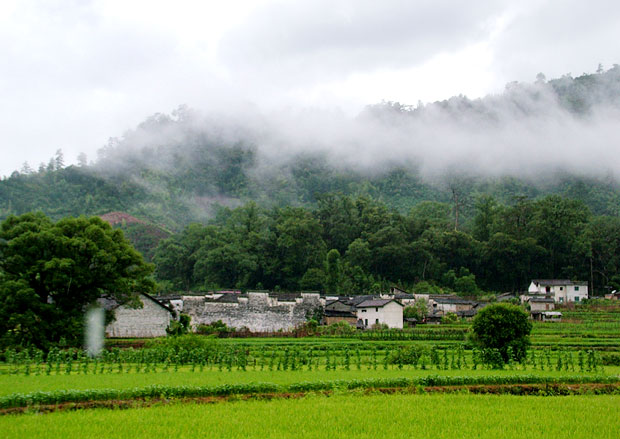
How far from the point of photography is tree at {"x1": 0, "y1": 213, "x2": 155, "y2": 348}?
27.9m

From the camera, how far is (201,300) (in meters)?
46.3

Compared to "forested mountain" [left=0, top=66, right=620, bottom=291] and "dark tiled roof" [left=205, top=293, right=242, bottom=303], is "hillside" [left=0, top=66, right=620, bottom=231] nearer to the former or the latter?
"forested mountain" [left=0, top=66, right=620, bottom=291]

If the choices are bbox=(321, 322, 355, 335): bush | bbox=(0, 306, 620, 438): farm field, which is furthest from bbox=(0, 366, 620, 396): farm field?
bbox=(321, 322, 355, 335): bush

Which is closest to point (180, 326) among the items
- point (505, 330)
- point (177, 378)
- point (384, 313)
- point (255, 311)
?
point (255, 311)

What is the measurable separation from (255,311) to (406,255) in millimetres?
28686

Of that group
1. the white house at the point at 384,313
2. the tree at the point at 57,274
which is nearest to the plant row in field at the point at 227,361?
the tree at the point at 57,274

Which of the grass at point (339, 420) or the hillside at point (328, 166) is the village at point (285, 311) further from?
the hillside at point (328, 166)

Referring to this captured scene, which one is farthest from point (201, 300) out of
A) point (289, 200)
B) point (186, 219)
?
point (289, 200)

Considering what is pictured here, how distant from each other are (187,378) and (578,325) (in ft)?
125

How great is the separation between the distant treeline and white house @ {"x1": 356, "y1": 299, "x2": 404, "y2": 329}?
1658 centimetres

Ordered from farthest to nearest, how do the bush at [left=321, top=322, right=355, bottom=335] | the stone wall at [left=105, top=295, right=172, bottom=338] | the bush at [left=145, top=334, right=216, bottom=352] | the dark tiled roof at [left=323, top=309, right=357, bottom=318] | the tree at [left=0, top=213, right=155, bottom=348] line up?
the dark tiled roof at [left=323, top=309, right=357, bottom=318], the bush at [left=321, top=322, right=355, bottom=335], the stone wall at [left=105, top=295, right=172, bottom=338], the tree at [left=0, top=213, right=155, bottom=348], the bush at [left=145, top=334, right=216, bottom=352]

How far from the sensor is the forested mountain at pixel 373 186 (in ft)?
235

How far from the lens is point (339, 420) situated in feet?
41.0

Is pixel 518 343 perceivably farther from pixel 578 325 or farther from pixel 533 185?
pixel 533 185
